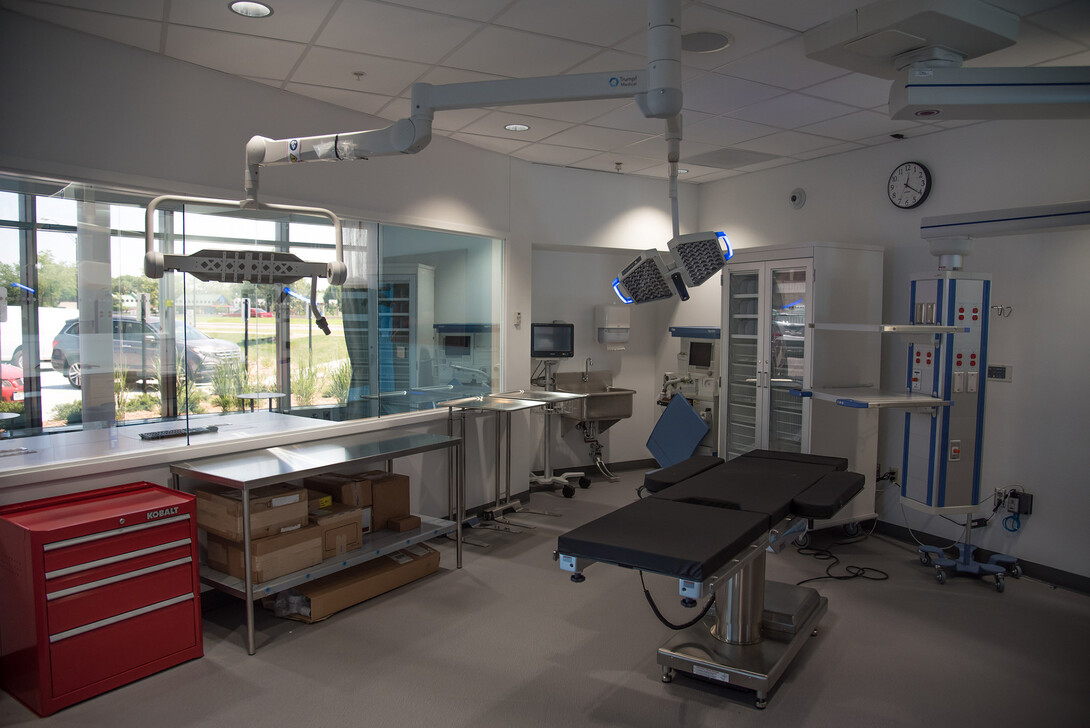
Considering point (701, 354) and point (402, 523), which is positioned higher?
point (701, 354)

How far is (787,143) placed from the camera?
5391 mm

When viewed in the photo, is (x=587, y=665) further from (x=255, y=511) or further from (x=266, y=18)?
(x=266, y=18)

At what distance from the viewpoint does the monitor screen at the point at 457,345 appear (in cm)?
561

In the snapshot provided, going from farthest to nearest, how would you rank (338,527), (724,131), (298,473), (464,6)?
1. (724,131)
2. (338,527)
3. (298,473)
4. (464,6)

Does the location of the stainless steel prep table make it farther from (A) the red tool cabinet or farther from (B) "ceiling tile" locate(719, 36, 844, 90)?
(B) "ceiling tile" locate(719, 36, 844, 90)

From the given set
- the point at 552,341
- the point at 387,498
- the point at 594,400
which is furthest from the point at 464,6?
the point at 594,400

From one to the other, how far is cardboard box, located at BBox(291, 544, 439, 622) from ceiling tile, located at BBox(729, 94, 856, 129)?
359cm

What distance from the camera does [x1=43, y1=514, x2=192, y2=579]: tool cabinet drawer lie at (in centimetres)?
281

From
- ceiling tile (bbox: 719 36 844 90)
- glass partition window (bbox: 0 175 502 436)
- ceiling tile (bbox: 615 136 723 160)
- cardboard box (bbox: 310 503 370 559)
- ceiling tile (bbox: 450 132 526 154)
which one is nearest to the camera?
glass partition window (bbox: 0 175 502 436)

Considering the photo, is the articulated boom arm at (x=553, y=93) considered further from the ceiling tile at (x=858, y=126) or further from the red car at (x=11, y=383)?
the ceiling tile at (x=858, y=126)

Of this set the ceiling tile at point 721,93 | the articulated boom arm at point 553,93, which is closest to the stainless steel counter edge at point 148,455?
the articulated boom arm at point 553,93

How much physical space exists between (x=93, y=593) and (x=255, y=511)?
739 millimetres

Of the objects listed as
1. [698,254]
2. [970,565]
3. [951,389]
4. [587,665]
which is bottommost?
[587,665]

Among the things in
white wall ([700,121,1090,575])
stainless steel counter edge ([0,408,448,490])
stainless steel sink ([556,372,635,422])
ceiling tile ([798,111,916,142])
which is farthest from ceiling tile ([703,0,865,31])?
stainless steel sink ([556,372,635,422])
